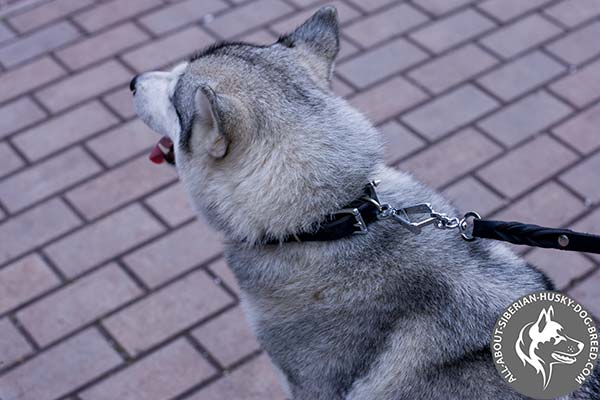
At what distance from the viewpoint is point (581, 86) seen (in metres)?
4.38

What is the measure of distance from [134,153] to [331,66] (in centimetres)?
168

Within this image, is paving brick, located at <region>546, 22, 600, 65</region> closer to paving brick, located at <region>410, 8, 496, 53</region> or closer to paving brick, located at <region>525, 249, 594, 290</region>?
paving brick, located at <region>410, 8, 496, 53</region>

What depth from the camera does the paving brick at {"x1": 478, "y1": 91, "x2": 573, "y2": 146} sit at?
4.16 metres

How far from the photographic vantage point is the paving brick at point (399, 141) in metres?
4.08

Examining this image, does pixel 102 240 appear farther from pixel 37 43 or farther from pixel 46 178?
pixel 37 43

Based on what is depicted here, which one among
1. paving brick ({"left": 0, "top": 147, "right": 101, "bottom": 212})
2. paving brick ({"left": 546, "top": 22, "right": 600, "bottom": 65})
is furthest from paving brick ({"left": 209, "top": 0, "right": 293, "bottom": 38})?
paving brick ({"left": 546, "top": 22, "right": 600, "bottom": 65})

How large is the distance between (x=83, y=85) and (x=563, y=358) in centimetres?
302

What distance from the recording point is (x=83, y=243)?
12.4ft

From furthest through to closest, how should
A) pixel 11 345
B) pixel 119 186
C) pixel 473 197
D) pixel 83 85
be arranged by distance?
pixel 83 85 → pixel 119 186 → pixel 473 197 → pixel 11 345

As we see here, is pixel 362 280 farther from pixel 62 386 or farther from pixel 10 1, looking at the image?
pixel 10 1

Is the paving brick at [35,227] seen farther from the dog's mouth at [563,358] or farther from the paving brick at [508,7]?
the paving brick at [508,7]

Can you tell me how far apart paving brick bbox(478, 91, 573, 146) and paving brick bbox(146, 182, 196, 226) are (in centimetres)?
148

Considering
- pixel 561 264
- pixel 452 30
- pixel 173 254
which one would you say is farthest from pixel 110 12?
pixel 561 264

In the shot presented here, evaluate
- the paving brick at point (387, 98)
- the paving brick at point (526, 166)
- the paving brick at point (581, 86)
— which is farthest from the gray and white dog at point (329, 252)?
the paving brick at point (581, 86)
